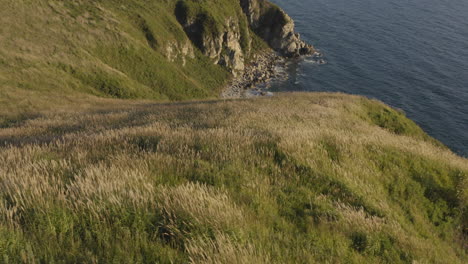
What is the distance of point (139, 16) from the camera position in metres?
103

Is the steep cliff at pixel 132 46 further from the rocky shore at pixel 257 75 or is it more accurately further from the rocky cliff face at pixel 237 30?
the rocky shore at pixel 257 75

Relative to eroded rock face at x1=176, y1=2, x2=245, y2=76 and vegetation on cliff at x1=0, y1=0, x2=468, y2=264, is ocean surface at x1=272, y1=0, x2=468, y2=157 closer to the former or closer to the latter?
eroded rock face at x1=176, y1=2, x2=245, y2=76

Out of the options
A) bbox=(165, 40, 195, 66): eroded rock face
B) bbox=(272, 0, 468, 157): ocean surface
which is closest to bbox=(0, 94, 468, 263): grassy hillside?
bbox=(272, 0, 468, 157): ocean surface

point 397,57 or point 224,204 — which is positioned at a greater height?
point 224,204

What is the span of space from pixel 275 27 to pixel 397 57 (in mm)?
59430

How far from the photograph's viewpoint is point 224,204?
13.5 feet

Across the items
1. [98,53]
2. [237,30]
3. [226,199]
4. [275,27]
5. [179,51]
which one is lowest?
[179,51]

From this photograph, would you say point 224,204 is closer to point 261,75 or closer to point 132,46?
point 132,46

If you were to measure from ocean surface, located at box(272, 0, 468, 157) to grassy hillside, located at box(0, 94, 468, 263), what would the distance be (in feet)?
289

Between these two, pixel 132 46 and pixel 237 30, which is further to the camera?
pixel 237 30

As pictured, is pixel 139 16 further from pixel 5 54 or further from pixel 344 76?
pixel 344 76

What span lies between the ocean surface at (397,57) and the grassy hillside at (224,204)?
8806 cm

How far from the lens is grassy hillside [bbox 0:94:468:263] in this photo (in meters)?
3.32

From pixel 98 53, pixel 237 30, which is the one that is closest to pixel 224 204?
pixel 98 53
